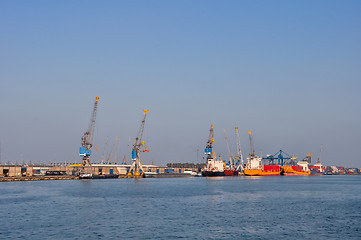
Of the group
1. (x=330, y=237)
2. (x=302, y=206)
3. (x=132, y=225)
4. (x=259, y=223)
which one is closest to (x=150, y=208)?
(x=132, y=225)

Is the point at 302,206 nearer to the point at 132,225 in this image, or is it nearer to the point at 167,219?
the point at 167,219

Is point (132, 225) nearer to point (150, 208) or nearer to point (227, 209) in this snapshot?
point (150, 208)

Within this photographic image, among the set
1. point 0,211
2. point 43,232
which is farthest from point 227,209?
point 0,211

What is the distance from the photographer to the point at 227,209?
246ft

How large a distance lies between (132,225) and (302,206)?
41.0m

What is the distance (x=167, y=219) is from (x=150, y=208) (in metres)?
15.2

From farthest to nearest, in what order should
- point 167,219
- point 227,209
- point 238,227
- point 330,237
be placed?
point 227,209 → point 167,219 → point 238,227 → point 330,237

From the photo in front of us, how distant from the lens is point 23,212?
2714 inches

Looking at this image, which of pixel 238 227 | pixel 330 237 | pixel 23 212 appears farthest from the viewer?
pixel 23 212

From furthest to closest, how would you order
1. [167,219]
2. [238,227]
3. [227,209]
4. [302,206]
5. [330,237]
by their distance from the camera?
1. [302,206]
2. [227,209]
3. [167,219]
4. [238,227]
5. [330,237]

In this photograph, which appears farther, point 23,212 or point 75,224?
point 23,212

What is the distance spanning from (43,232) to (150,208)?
28570mm

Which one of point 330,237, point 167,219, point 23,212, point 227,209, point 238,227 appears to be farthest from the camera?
point 227,209

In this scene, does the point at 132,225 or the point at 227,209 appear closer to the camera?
the point at 132,225
